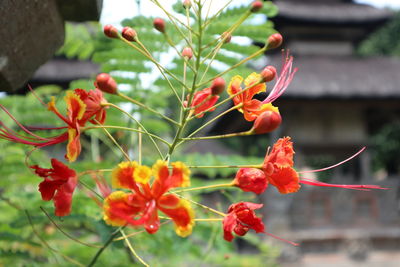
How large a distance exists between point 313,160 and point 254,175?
66.0 feet

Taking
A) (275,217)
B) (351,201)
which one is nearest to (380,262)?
(351,201)

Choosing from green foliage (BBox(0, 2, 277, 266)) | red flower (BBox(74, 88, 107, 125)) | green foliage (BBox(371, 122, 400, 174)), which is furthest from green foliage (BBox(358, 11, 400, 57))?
red flower (BBox(74, 88, 107, 125))

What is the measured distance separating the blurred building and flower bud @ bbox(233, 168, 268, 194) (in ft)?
25.4

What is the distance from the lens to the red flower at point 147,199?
63cm

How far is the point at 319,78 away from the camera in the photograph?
9391mm

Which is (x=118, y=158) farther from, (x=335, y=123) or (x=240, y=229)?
(x=335, y=123)

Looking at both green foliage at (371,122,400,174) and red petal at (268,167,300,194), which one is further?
green foliage at (371,122,400,174)

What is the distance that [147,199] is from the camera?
2.17 ft

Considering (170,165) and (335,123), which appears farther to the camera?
(335,123)

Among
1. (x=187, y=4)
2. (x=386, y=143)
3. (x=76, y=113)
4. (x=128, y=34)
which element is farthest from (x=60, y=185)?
(x=386, y=143)

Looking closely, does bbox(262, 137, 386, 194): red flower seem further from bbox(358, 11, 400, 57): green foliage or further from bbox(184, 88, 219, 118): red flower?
bbox(358, 11, 400, 57): green foliage

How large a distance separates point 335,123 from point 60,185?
9564mm

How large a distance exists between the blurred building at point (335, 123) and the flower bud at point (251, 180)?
25.4 feet

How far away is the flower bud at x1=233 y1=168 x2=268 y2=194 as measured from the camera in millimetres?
724
